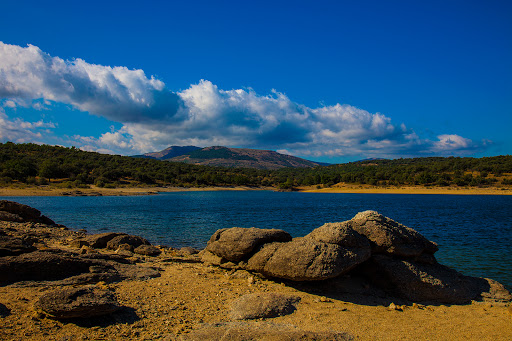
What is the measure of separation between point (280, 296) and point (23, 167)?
314ft

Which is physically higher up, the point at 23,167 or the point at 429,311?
the point at 23,167

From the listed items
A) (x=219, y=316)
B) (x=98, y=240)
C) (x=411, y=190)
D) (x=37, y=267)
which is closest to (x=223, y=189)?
(x=411, y=190)

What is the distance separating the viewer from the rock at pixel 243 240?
12344mm

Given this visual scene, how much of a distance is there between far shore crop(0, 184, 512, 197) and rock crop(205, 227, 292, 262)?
7082 centimetres

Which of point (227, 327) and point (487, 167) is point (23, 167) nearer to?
point (227, 327)

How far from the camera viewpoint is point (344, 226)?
1112 centimetres

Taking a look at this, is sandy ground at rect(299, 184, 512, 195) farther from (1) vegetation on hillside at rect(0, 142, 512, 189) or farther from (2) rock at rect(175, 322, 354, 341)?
(2) rock at rect(175, 322, 354, 341)

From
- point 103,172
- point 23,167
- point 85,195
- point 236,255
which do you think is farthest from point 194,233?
point 103,172

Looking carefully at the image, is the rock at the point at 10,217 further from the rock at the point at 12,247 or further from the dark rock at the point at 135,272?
the dark rock at the point at 135,272

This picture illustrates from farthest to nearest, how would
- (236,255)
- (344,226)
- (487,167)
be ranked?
1. (487,167)
2. (236,255)
3. (344,226)

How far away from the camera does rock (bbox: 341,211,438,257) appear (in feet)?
37.4

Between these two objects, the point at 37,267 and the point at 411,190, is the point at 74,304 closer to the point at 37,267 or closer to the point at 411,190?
the point at 37,267

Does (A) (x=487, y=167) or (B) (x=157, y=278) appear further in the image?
(A) (x=487, y=167)

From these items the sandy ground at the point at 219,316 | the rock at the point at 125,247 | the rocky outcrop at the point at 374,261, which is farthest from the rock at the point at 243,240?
the rock at the point at 125,247
